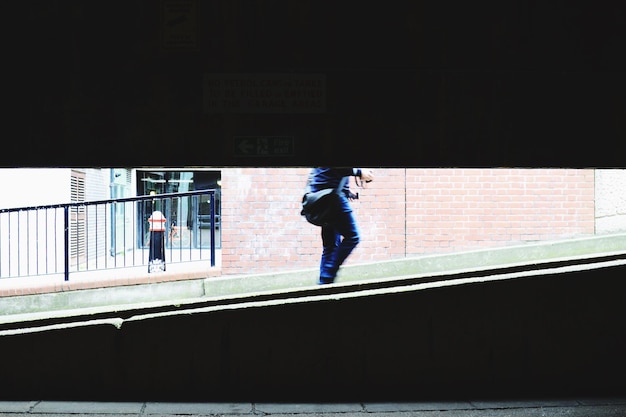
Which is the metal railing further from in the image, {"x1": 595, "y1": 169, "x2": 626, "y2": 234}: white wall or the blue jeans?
{"x1": 595, "y1": 169, "x2": 626, "y2": 234}: white wall

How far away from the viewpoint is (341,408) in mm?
4629

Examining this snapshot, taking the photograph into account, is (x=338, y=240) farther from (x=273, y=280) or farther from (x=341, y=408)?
(x=341, y=408)

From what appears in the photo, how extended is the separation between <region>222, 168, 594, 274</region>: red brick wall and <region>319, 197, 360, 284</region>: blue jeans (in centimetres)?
252

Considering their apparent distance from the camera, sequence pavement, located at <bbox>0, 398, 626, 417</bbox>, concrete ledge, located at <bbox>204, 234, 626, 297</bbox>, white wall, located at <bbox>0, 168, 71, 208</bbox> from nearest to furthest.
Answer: pavement, located at <bbox>0, 398, 626, 417</bbox> < concrete ledge, located at <bbox>204, 234, 626, 297</bbox> < white wall, located at <bbox>0, 168, 71, 208</bbox>

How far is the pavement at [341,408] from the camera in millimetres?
4500

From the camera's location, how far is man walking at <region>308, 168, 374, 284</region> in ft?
21.5

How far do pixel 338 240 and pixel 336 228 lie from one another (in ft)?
0.62

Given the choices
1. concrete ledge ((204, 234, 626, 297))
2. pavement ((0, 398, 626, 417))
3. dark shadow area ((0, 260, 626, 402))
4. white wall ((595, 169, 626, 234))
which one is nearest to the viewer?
pavement ((0, 398, 626, 417))

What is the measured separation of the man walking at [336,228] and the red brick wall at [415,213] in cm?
253
